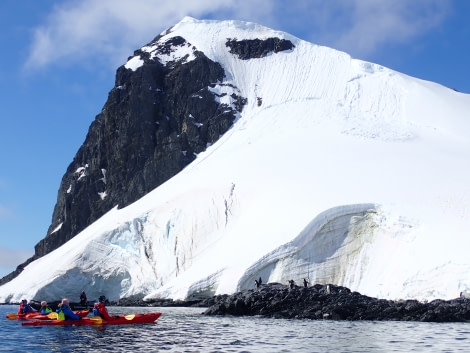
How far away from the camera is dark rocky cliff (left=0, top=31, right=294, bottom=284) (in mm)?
75375

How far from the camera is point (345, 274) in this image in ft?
142

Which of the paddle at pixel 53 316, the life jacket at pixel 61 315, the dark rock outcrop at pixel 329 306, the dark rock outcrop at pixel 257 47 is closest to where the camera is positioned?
the life jacket at pixel 61 315

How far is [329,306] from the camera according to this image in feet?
110

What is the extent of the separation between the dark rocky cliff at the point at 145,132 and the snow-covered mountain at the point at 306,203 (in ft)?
5.85

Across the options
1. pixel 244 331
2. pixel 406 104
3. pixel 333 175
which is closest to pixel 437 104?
pixel 406 104

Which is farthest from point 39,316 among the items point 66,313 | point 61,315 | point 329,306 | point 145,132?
point 145,132

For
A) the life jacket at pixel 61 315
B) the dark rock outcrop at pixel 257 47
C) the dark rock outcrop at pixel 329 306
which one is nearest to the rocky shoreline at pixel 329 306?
the dark rock outcrop at pixel 329 306

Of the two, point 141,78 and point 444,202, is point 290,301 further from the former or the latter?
point 141,78

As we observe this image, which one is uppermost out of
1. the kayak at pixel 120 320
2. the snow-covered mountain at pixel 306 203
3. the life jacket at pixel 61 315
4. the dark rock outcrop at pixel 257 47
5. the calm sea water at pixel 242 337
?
the dark rock outcrop at pixel 257 47

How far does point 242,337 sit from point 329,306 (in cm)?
1113

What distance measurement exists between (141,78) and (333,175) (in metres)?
38.2

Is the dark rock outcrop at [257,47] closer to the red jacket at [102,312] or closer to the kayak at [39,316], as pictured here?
the kayak at [39,316]

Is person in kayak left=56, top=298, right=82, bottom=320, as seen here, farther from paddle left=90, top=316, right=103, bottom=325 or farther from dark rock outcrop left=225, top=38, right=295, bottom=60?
dark rock outcrop left=225, top=38, right=295, bottom=60

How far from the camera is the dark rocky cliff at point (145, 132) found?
75375 millimetres
